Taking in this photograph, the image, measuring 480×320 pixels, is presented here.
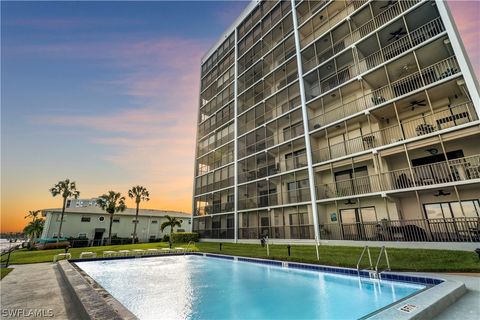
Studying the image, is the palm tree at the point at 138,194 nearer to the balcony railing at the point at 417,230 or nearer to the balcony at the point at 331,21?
the balcony railing at the point at 417,230

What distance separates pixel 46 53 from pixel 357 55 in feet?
70.3

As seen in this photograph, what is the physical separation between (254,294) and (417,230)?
398 inches

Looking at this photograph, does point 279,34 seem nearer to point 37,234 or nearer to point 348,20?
point 348,20

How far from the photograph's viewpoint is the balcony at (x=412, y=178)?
10935 millimetres

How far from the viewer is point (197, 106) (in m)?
36.2

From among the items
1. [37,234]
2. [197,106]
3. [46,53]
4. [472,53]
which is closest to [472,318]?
[472,53]

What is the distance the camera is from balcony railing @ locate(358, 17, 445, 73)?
13.1 metres

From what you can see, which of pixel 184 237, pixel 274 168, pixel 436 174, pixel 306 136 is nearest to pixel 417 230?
pixel 436 174

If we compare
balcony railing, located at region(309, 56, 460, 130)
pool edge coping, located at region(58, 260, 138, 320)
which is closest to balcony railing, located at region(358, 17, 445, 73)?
balcony railing, located at region(309, 56, 460, 130)

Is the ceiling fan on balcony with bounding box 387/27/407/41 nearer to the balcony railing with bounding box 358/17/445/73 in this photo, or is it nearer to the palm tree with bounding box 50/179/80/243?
the balcony railing with bounding box 358/17/445/73

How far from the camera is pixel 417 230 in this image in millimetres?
11656

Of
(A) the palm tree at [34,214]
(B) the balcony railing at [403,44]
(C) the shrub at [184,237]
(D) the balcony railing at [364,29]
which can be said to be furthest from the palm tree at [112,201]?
(B) the balcony railing at [403,44]

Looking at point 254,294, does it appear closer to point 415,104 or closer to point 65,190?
point 415,104

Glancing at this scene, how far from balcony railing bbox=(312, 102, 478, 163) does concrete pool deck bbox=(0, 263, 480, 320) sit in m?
8.72
